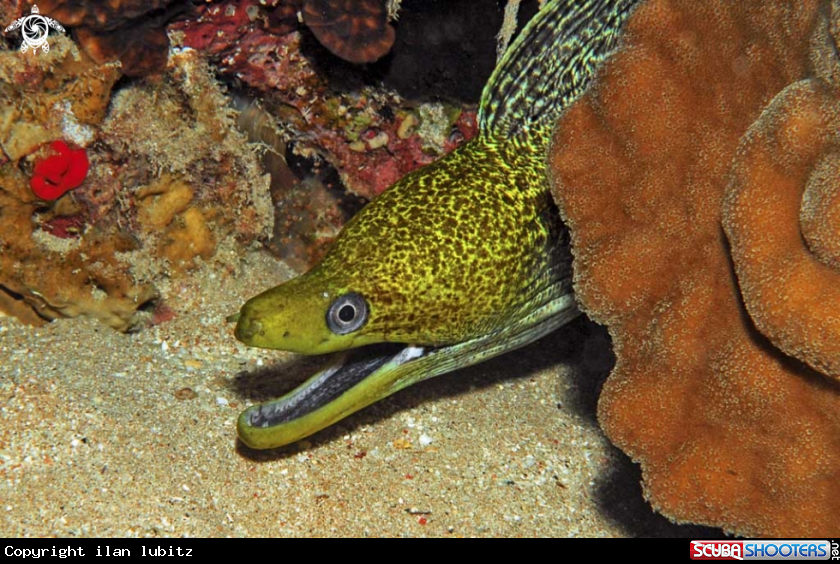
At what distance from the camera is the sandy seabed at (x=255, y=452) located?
2574 mm

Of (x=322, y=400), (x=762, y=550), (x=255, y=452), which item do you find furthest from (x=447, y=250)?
(x=762, y=550)

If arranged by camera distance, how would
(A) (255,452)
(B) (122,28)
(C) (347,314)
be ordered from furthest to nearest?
(B) (122,28), (A) (255,452), (C) (347,314)

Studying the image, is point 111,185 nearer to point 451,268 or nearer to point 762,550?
point 451,268

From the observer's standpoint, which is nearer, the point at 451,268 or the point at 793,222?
the point at 793,222

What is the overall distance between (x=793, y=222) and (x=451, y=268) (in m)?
1.26

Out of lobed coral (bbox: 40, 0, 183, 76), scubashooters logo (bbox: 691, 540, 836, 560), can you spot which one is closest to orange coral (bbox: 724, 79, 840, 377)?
scubashooters logo (bbox: 691, 540, 836, 560)

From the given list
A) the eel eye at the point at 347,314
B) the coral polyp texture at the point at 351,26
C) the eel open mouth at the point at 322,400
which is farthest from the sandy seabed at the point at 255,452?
the coral polyp texture at the point at 351,26

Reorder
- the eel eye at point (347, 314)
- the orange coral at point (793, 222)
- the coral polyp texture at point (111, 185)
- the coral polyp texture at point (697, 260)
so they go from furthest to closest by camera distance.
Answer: the coral polyp texture at point (111, 185)
the eel eye at point (347, 314)
the coral polyp texture at point (697, 260)
the orange coral at point (793, 222)

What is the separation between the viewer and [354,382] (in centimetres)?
281

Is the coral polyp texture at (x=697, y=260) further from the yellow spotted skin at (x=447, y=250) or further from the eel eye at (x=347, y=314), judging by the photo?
A: the eel eye at (x=347, y=314)

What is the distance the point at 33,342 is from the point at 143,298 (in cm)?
59

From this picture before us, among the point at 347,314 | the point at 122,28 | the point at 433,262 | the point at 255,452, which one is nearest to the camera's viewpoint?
the point at 347,314

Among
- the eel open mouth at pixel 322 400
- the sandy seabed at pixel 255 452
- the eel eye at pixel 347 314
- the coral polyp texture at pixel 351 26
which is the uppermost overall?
the coral polyp texture at pixel 351 26

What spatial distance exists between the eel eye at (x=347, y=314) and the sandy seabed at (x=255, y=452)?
2.53ft
